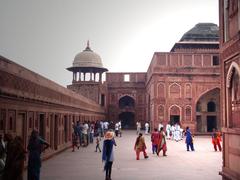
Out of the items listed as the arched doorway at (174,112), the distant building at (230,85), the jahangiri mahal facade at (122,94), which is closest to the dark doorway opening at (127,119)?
the jahangiri mahal facade at (122,94)

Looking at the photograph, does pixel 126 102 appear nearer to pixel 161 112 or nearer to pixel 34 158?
pixel 161 112

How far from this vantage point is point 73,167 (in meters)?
10.4

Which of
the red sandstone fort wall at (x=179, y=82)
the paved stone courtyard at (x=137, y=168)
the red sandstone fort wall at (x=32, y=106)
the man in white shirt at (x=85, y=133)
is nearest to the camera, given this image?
the red sandstone fort wall at (x=32, y=106)

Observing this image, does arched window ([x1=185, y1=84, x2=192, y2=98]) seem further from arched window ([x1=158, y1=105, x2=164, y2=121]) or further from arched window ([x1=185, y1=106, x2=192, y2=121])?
arched window ([x1=158, y1=105, x2=164, y2=121])

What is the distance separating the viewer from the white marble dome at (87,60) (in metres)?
41.0

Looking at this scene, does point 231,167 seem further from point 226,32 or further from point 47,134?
point 47,134

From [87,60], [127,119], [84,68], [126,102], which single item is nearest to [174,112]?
[84,68]

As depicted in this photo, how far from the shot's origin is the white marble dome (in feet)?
135

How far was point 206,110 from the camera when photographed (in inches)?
1234

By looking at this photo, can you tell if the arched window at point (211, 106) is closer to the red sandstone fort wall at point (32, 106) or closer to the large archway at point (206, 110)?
the large archway at point (206, 110)

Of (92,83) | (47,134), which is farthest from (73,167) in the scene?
(92,83)

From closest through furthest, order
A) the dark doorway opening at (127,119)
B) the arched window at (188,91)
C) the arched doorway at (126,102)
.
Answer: the arched window at (188,91) < the arched doorway at (126,102) < the dark doorway opening at (127,119)

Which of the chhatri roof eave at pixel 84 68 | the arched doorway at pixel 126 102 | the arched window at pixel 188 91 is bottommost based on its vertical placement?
the arched doorway at pixel 126 102

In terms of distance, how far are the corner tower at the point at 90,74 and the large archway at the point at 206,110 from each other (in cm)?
1225
